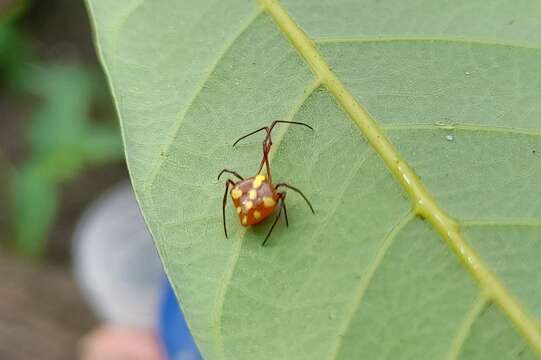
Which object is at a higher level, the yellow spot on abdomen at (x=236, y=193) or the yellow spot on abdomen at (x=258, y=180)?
the yellow spot on abdomen at (x=258, y=180)

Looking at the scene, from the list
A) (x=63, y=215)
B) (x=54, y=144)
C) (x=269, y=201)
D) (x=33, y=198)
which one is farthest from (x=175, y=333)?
(x=63, y=215)

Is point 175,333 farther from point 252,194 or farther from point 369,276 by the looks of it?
point 369,276

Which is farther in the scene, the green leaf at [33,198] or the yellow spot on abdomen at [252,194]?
the green leaf at [33,198]

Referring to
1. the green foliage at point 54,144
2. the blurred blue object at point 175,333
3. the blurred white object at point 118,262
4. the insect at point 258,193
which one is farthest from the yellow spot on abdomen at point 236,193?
the blurred white object at point 118,262

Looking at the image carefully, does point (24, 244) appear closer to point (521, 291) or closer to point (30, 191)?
point (30, 191)

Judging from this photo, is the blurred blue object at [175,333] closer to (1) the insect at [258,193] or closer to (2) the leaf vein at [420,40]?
(1) the insect at [258,193]

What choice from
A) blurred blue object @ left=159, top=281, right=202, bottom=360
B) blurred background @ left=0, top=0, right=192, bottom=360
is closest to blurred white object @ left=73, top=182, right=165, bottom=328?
blurred background @ left=0, top=0, right=192, bottom=360

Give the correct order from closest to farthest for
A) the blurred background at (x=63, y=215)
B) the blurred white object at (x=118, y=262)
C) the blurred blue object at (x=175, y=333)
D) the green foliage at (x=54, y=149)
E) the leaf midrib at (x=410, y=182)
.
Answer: the leaf midrib at (x=410, y=182), the blurred blue object at (x=175, y=333), the green foliage at (x=54, y=149), the blurred background at (x=63, y=215), the blurred white object at (x=118, y=262)

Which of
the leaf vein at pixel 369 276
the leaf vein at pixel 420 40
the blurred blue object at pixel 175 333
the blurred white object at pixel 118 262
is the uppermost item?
the blurred white object at pixel 118 262
